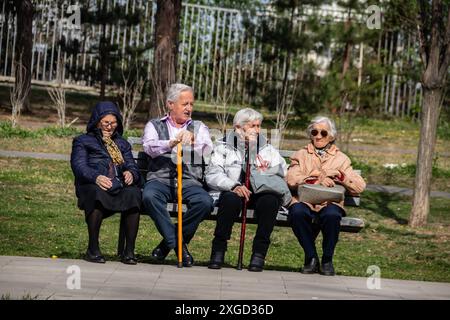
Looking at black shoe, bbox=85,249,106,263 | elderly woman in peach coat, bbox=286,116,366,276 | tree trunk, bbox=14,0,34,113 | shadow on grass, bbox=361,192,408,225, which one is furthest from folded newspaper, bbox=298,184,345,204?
tree trunk, bbox=14,0,34,113

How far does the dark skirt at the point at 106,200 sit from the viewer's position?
859 centimetres

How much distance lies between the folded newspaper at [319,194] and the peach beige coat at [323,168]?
158mm

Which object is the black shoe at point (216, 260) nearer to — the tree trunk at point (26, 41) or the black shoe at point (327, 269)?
the black shoe at point (327, 269)

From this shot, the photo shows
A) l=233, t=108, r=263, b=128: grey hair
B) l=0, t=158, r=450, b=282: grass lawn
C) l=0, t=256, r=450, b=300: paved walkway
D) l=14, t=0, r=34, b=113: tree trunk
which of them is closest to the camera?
l=0, t=256, r=450, b=300: paved walkway

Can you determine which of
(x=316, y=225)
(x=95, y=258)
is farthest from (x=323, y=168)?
(x=95, y=258)

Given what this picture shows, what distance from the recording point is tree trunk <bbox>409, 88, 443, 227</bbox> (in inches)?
514

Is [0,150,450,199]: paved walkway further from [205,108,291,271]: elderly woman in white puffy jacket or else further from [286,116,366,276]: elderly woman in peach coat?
[205,108,291,271]: elderly woman in white puffy jacket

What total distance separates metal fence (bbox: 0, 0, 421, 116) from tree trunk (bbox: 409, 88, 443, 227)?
9.68 meters

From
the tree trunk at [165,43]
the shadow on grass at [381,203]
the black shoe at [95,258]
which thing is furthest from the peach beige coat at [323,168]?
the tree trunk at [165,43]

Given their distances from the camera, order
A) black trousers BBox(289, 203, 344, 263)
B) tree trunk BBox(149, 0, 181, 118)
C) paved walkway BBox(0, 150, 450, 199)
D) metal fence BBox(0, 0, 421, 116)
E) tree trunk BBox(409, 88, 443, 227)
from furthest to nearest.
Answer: metal fence BBox(0, 0, 421, 116)
tree trunk BBox(149, 0, 181, 118)
paved walkway BBox(0, 150, 450, 199)
tree trunk BBox(409, 88, 443, 227)
black trousers BBox(289, 203, 344, 263)

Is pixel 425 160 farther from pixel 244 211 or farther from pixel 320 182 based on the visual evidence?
pixel 244 211

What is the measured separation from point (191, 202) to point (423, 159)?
16.6 ft

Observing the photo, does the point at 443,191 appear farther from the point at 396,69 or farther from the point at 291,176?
the point at 396,69
